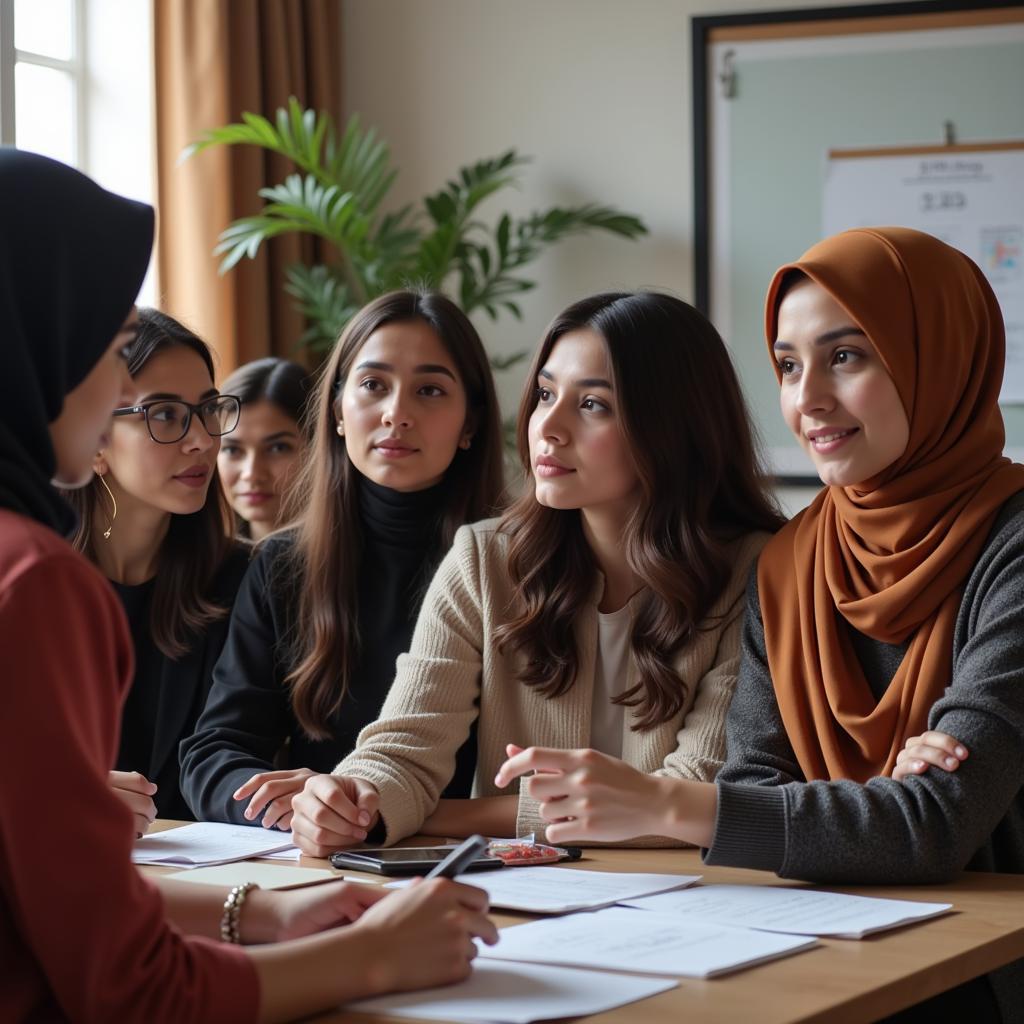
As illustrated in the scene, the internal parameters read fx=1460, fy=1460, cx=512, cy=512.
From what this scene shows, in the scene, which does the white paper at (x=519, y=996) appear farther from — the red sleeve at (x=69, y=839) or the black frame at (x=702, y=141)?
the black frame at (x=702, y=141)

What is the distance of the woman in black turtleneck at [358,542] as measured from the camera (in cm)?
241

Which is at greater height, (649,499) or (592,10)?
(592,10)

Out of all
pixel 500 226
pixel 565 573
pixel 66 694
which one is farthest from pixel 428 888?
pixel 500 226

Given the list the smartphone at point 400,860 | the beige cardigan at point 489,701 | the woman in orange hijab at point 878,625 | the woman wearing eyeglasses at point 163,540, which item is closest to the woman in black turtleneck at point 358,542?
the woman wearing eyeglasses at point 163,540

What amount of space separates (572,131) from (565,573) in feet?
8.94

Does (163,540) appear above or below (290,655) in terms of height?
above

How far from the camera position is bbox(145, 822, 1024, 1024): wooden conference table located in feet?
3.68

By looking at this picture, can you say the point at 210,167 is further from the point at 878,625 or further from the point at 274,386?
the point at 878,625

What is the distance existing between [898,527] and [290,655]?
1.07 meters

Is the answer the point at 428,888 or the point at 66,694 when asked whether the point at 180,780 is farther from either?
the point at 66,694

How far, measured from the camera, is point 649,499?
2.22 meters

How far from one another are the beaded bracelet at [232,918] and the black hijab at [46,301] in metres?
0.40

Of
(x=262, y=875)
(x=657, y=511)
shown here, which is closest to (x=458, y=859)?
(x=262, y=875)

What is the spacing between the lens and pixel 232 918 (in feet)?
4.29
